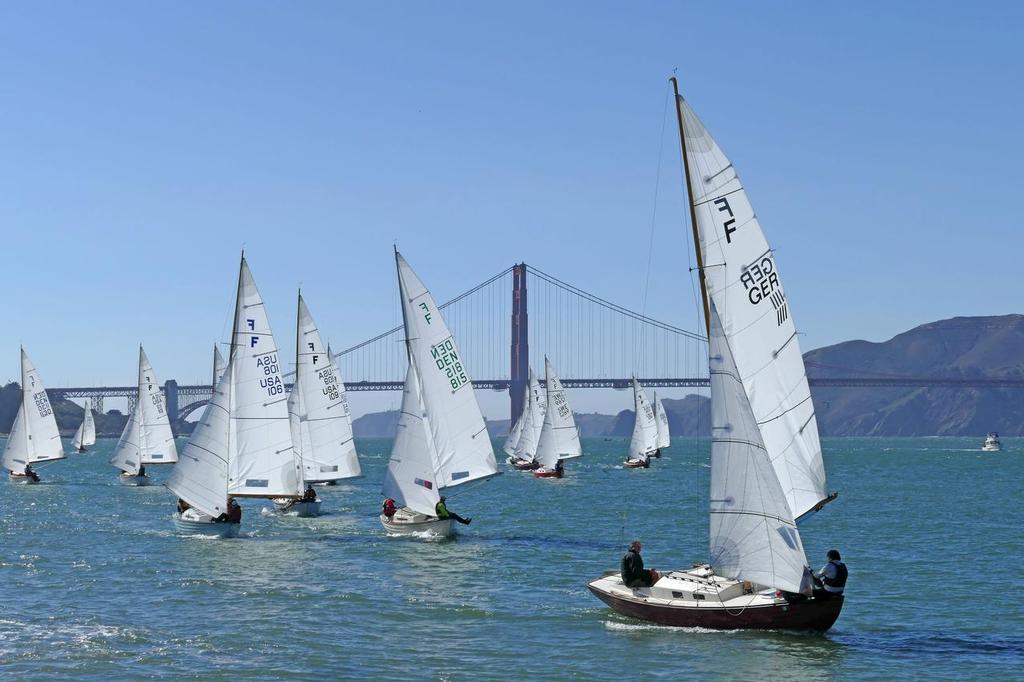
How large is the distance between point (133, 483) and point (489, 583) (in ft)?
113

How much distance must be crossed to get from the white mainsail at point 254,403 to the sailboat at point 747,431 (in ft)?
50.5

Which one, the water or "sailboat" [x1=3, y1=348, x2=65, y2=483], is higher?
"sailboat" [x1=3, y1=348, x2=65, y2=483]

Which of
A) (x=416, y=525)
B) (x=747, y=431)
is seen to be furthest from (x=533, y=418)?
(x=747, y=431)

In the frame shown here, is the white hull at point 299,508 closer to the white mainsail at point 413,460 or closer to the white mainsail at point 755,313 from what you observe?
the white mainsail at point 413,460

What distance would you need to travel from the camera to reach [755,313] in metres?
16.9

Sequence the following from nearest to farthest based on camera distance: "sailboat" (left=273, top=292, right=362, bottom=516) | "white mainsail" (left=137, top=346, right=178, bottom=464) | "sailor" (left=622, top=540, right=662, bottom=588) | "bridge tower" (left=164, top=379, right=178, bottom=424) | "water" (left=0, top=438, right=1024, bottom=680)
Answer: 1. "water" (left=0, top=438, right=1024, bottom=680)
2. "sailor" (left=622, top=540, right=662, bottom=588)
3. "sailboat" (left=273, top=292, right=362, bottom=516)
4. "white mainsail" (left=137, top=346, right=178, bottom=464)
5. "bridge tower" (left=164, top=379, right=178, bottom=424)

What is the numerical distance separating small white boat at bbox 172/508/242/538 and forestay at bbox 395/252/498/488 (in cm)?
469

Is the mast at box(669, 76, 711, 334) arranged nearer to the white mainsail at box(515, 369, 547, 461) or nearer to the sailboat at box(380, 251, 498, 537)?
the sailboat at box(380, 251, 498, 537)

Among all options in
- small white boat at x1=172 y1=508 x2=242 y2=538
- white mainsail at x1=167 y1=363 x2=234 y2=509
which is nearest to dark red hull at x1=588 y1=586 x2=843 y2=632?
white mainsail at x1=167 y1=363 x2=234 y2=509

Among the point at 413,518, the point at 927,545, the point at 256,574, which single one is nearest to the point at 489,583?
the point at 256,574

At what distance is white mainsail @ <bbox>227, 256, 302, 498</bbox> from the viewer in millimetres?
30547

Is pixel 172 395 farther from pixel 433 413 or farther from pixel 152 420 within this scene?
pixel 433 413

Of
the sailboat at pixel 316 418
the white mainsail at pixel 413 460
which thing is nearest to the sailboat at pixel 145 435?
the sailboat at pixel 316 418

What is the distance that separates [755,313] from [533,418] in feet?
162
